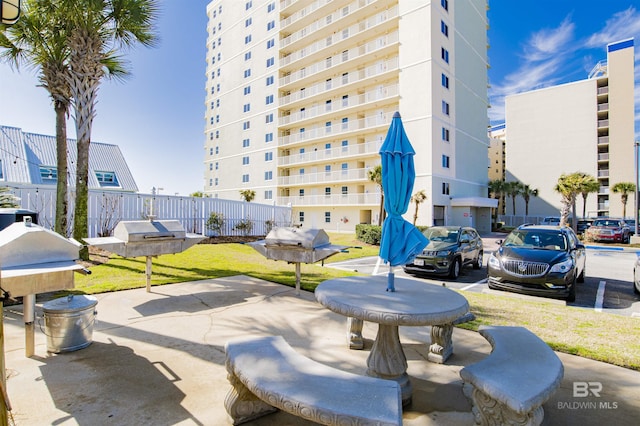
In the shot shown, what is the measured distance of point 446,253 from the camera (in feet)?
32.6

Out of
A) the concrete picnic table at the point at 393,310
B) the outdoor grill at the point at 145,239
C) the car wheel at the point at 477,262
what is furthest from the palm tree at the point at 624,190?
the outdoor grill at the point at 145,239

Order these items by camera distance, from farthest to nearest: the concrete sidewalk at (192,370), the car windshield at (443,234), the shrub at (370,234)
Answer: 1. the shrub at (370,234)
2. the car windshield at (443,234)
3. the concrete sidewalk at (192,370)

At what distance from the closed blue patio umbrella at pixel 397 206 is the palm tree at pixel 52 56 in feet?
33.0

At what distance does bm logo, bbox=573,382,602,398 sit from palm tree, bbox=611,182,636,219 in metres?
50.0

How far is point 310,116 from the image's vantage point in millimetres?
36344

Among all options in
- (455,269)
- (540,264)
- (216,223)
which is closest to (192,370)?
(540,264)

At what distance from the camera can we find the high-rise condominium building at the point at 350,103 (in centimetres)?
2834

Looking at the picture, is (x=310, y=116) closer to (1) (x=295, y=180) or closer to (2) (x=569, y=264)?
(1) (x=295, y=180)

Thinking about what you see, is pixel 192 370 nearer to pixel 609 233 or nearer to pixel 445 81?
pixel 609 233

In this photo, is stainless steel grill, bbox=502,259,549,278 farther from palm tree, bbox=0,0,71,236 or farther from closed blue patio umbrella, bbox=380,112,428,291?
palm tree, bbox=0,0,71,236

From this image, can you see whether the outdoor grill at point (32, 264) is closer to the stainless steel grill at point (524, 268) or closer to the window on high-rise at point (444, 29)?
the stainless steel grill at point (524, 268)

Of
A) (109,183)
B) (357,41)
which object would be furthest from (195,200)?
(357,41)

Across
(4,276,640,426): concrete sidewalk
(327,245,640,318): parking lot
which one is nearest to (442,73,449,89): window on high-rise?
(327,245,640,318): parking lot

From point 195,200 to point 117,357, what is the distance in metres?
13.1
